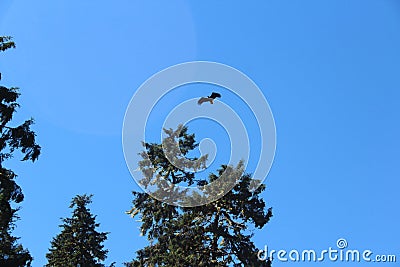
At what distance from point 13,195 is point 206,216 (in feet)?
40.7


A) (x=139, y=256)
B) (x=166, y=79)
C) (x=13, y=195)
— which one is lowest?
(x=13, y=195)

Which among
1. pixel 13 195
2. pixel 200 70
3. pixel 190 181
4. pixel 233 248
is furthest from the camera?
pixel 190 181

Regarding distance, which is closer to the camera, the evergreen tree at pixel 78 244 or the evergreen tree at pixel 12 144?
the evergreen tree at pixel 12 144

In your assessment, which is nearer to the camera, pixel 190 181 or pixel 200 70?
pixel 200 70

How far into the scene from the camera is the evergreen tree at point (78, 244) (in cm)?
3197

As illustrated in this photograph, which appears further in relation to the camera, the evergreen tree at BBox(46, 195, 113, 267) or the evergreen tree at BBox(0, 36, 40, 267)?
the evergreen tree at BBox(46, 195, 113, 267)

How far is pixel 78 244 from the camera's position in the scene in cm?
3284

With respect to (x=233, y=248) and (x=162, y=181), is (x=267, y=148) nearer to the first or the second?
(x=233, y=248)

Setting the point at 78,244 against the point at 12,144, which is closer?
the point at 12,144

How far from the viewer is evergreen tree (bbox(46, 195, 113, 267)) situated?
3197 cm

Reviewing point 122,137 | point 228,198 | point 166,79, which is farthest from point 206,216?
point 166,79

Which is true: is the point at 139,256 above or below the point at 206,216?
below

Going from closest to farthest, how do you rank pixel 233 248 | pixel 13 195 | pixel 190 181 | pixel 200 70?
pixel 13 195, pixel 200 70, pixel 233 248, pixel 190 181

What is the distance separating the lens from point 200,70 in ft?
71.0
